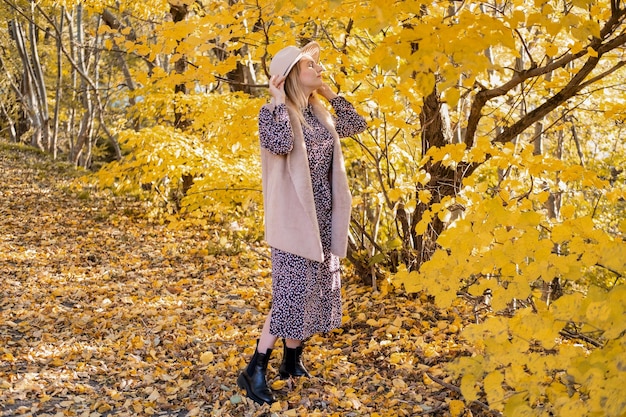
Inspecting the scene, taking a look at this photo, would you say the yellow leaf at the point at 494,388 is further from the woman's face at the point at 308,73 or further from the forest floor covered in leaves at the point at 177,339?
the woman's face at the point at 308,73

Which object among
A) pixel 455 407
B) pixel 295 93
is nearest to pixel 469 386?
pixel 455 407

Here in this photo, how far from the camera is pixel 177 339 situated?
421 centimetres

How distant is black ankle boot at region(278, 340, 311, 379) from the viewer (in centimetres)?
335

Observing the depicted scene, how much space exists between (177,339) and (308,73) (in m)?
2.10

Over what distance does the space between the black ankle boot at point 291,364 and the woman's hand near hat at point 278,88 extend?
129cm

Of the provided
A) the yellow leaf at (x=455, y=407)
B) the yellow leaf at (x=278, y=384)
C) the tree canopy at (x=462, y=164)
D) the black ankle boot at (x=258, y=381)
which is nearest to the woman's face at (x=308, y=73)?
the tree canopy at (x=462, y=164)

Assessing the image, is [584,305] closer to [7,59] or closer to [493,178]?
[493,178]

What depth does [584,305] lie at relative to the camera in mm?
1767

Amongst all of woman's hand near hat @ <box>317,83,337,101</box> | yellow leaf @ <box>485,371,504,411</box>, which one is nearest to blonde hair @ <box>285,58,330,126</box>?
woman's hand near hat @ <box>317,83,337,101</box>

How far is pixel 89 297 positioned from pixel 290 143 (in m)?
3.06

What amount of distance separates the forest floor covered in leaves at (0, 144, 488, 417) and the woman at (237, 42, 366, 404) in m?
0.38

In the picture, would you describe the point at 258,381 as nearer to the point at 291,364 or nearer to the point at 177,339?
the point at 291,364

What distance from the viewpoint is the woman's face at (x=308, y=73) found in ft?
10.0

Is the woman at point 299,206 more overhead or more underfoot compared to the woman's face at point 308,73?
more underfoot
